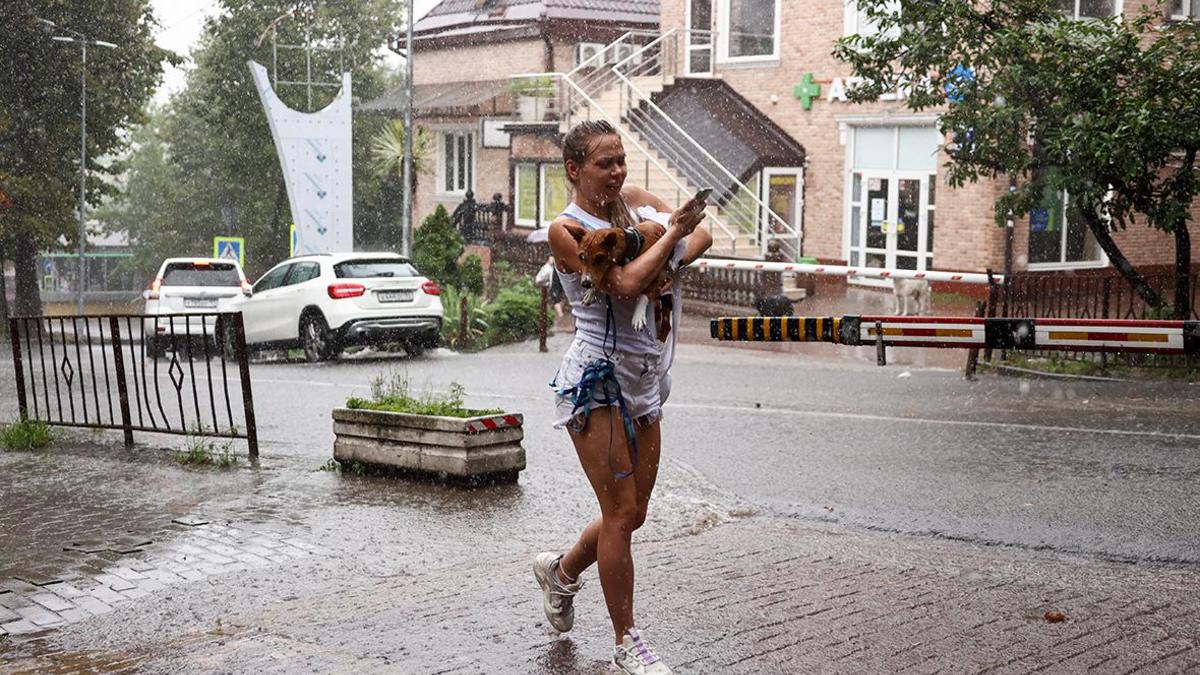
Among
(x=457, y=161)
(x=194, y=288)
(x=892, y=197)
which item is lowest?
(x=194, y=288)

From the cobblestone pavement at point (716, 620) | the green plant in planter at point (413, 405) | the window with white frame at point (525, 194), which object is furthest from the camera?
the window with white frame at point (525, 194)

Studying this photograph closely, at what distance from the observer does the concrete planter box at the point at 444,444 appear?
9289 millimetres

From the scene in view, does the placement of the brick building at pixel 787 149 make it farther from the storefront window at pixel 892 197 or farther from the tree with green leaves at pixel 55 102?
the tree with green leaves at pixel 55 102

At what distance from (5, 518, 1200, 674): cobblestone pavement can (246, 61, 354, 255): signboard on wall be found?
23713 mm

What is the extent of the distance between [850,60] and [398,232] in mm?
39557

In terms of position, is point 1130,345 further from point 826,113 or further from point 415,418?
point 826,113

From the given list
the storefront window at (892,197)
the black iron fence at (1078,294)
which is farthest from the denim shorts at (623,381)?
the storefront window at (892,197)

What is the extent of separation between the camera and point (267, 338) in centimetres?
2345

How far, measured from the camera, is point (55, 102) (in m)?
41.7

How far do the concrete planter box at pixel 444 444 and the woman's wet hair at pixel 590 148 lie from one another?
4111mm

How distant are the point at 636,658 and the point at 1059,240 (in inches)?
1007

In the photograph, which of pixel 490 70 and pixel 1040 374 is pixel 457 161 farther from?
pixel 1040 374

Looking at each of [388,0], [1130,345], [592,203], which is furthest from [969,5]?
[388,0]

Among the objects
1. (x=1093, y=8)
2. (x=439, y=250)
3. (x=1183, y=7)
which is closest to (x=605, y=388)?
(x=439, y=250)
